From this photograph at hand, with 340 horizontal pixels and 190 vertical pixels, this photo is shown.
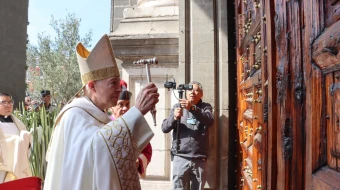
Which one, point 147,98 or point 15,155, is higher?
point 147,98

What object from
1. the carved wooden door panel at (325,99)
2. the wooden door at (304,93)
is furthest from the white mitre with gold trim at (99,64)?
the carved wooden door panel at (325,99)

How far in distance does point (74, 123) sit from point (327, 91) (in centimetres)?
129

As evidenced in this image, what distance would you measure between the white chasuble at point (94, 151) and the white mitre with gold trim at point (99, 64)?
7.6 inches

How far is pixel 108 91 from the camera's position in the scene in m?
1.97

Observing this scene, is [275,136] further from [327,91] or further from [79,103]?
[79,103]

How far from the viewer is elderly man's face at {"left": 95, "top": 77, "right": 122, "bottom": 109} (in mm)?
1966

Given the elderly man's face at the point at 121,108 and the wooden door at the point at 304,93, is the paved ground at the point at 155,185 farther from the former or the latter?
the wooden door at the point at 304,93

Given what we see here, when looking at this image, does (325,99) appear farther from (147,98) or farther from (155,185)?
(155,185)

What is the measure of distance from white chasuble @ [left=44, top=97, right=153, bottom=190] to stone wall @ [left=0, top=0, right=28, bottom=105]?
15.7 m

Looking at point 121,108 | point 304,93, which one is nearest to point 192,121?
point 121,108

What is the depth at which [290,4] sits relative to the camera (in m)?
1.28

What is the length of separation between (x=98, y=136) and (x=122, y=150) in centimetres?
14

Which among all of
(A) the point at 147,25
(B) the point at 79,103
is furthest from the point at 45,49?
(B) the point at 79,103

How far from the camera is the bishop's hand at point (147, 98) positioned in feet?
6.00
